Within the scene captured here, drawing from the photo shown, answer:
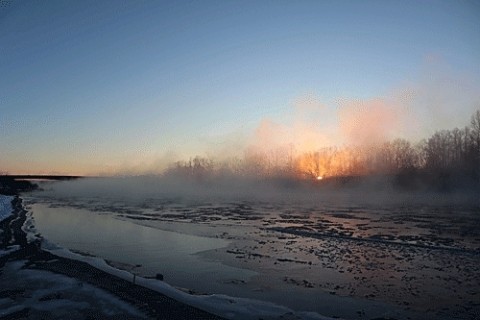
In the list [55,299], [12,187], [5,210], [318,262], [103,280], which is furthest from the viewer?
[12,187]

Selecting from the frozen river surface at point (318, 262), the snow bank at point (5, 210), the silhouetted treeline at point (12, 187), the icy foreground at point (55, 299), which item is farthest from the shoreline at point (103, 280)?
the silhouetted treeline at point (12, 187)

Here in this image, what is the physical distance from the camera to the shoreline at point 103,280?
7.30 metres

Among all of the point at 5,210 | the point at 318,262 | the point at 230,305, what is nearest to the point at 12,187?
the point at 5,210

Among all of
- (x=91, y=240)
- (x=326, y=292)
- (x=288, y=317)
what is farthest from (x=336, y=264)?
(x=91, y=240)

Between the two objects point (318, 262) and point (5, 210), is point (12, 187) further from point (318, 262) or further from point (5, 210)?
point (318, 262)

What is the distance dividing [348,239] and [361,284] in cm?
787

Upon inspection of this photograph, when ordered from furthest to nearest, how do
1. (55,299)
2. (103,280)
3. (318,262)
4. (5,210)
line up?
1. (5,210)
2. (318,262)
3. (103,280)
4. (55,299)

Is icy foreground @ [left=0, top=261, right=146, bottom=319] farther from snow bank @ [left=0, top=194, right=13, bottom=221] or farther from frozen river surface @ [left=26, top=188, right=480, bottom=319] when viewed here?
snow bank @ [left=0, top=194, right=13, bottom=221]

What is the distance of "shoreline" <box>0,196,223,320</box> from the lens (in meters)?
7.30

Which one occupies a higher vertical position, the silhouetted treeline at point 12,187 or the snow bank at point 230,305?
the silhouetted treeline at point 12,187

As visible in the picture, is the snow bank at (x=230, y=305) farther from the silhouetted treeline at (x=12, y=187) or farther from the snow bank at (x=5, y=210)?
the silhouetted treeline at (x=12, y=187)

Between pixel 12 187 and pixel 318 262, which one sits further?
pixel 12 187

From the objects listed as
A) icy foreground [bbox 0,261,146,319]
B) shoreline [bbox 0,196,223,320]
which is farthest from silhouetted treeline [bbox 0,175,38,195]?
icy foreground [bbox 0,261,146,319]

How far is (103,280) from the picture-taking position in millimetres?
9445
